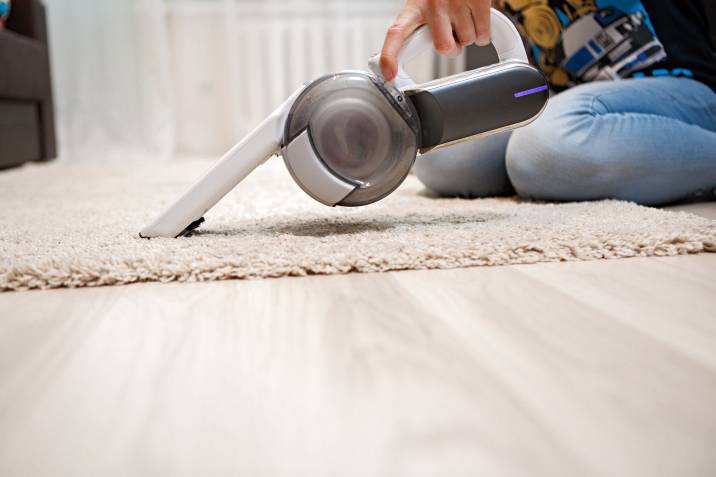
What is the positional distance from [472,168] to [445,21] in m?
0.51

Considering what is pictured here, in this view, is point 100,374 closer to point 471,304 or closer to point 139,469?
point 139,469

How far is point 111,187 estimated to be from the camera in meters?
1.67

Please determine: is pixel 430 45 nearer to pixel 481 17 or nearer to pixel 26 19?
pixel 481 17

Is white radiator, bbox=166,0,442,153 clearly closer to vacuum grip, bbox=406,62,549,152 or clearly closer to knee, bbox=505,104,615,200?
knee, bbox=505,104,615,200

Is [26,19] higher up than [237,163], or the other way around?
[26,19]

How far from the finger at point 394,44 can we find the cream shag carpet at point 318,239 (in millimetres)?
202

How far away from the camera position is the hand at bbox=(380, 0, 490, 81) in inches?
31.4

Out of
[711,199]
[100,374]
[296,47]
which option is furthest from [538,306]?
[296,47]

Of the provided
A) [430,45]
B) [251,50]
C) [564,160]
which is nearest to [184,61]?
[251,50]

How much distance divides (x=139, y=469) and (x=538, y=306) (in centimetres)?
36

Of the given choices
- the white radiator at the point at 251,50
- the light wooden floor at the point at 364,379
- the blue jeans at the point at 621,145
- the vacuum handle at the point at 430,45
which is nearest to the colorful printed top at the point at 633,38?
the blue jeans at the point at 621,145

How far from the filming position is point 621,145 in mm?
1101

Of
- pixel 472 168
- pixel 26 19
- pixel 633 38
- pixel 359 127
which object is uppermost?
pixel 26 19

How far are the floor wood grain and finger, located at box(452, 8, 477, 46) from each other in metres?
0.34
